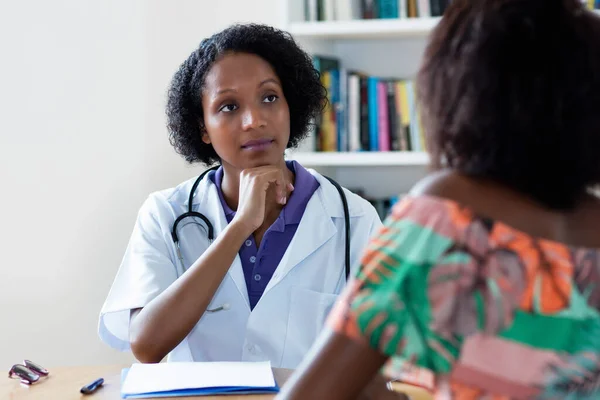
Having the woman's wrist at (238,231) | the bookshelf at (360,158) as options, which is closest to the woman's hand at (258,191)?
the woman's wrist at (238,231)

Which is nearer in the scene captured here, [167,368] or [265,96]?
[167,368]

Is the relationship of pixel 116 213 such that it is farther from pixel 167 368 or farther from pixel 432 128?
pixel 432 128

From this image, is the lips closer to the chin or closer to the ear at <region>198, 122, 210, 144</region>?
the chin

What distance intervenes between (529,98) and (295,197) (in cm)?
107

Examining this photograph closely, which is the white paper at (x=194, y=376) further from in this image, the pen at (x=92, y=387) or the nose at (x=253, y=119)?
the nose at (x=253, y=119)

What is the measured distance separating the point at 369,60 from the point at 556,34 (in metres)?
1.96

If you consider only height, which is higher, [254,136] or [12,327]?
[254,136]

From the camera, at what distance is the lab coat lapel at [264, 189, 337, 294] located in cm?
169

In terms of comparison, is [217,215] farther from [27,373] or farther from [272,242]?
[27,373]

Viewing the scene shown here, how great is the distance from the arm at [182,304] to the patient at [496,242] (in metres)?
0.83

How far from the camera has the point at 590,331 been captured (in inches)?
29.1

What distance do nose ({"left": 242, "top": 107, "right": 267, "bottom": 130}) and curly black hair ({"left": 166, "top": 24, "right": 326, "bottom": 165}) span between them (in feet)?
0.48

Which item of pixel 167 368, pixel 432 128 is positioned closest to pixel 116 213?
pixel 167 368

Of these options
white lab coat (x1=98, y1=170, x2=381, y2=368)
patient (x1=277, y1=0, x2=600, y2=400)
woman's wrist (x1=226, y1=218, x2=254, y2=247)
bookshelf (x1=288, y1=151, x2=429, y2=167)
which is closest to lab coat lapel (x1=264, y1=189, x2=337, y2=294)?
white lab coat (x1=98, y1=170, x2=381, y2=368)
